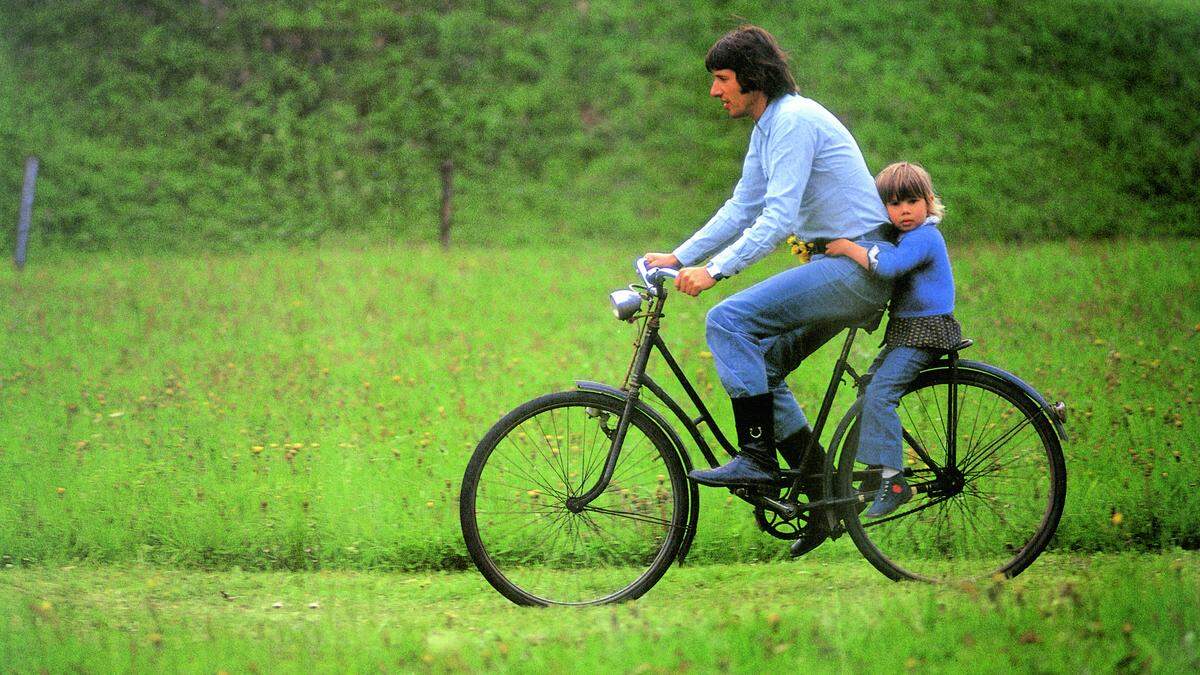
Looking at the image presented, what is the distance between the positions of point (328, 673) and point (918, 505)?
8.22ft

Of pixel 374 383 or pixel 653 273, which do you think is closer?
pixel 653 273

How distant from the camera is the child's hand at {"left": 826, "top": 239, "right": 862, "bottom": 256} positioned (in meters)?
4.57

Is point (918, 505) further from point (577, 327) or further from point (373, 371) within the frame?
point (577, 327)

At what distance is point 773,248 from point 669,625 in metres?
1.48

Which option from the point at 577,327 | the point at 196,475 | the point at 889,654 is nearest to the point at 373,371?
the point at 577,327

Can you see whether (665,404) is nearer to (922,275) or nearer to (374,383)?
(922,275)

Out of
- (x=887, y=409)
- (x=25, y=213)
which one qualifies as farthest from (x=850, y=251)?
(x=25, y=213)

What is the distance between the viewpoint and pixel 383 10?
20078 mm

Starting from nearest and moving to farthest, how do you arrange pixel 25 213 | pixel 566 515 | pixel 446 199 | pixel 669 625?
1. pixel 669 625
2. pixel 566 515
3. pixel 25 213
4. pixel 446 199

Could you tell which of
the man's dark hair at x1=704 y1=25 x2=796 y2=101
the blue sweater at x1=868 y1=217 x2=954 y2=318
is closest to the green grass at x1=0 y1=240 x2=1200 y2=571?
the blue sweater at x1=868 y1=217 x2=954 y2=318

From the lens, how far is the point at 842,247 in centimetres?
458

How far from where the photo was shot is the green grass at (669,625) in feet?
12.6

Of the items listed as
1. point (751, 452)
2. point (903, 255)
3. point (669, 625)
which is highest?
point (903, 255)

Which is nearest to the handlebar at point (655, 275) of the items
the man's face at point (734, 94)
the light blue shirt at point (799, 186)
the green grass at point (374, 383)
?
the light blue shirt at point (799, 186)
